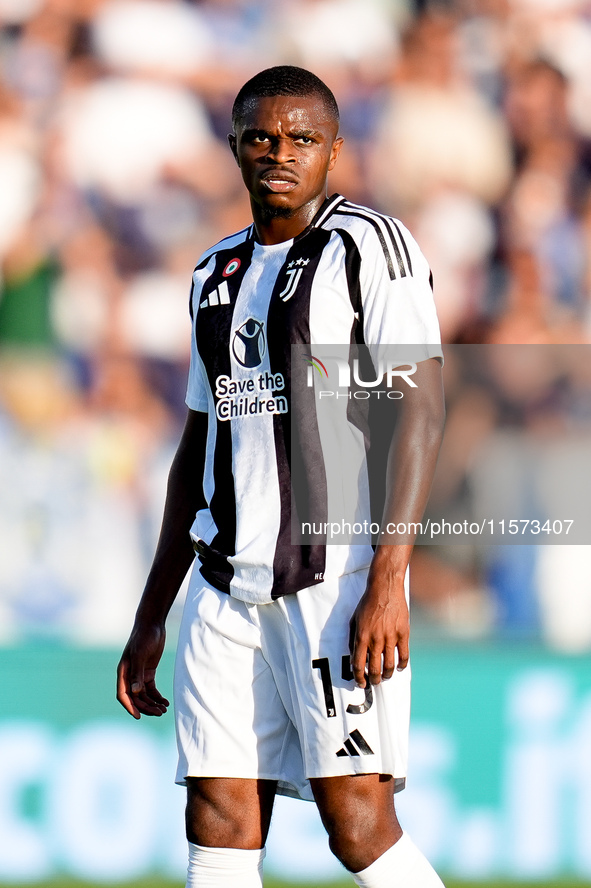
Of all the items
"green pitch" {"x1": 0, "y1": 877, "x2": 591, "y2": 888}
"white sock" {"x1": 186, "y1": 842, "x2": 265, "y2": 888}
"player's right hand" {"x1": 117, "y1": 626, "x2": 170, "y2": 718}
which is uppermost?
"player's right hand" {"x1": 117, "y1": 626, "x2": 170, "y2": 718}

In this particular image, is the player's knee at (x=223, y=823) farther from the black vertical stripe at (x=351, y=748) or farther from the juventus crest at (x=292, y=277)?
the juventus crest at (x=292, y=277)

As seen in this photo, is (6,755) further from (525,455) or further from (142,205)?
(142,205)

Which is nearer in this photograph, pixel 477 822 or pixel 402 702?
pixel 402 702

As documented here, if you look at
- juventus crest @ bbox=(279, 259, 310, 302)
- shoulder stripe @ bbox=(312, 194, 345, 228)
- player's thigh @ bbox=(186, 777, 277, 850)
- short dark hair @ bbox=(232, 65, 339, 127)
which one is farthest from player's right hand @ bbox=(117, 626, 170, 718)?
short dark hair @ bbox=(232, 65, 339, 127)

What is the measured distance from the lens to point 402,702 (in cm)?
215

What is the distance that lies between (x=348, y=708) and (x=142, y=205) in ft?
11.5

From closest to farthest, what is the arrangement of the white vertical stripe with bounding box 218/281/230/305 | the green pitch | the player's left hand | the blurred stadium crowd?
the player's left hand → the white vertical stripe with bounding box 218/281/230/305 → the green pitch → the blurred stadium crowd

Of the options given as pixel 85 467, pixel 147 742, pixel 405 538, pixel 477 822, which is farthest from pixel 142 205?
pixel 405 538

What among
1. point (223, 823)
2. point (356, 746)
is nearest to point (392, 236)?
point (356, 746)

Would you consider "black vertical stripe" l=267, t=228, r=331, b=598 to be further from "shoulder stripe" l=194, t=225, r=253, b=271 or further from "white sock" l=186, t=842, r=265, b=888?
"white sock" l=186, t=842, r=265, b=888

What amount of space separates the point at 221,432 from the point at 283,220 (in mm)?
457

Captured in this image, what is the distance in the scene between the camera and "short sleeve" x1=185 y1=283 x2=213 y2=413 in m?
2.43

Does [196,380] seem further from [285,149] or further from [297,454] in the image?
[285,149]

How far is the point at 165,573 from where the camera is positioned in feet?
8.22
